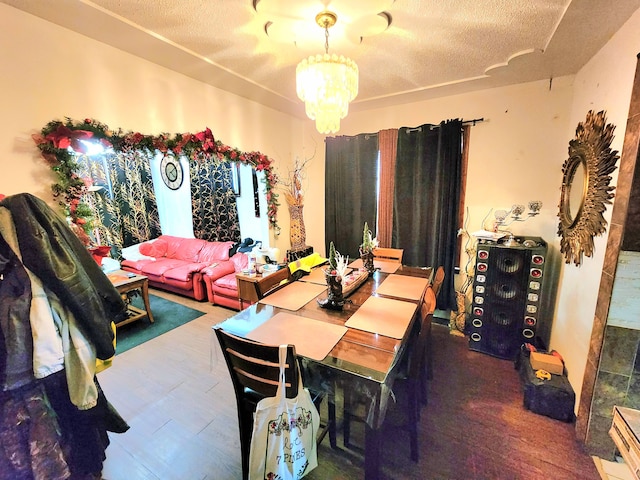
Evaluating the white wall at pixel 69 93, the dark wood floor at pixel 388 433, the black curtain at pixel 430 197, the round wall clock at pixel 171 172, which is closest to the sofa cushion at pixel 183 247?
the round wall clock at pixel 171 172

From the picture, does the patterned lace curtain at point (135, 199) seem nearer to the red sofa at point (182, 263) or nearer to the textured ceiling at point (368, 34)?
the red sofa at point (182, 263)

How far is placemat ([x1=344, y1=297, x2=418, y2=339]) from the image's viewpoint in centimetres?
147

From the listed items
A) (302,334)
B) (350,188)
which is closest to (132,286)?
(302,334)

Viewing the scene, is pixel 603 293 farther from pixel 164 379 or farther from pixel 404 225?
pixel 164 379

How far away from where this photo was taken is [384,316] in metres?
1.62

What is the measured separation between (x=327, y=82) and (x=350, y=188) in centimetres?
215

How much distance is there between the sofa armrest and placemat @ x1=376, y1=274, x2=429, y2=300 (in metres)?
2.43

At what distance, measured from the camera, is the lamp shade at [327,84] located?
157 centimetres

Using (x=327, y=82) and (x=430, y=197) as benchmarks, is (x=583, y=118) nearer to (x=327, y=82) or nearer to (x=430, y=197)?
(x=430, y=197)

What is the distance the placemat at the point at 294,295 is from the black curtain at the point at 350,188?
69.3 inches

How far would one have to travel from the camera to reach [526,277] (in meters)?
2.45

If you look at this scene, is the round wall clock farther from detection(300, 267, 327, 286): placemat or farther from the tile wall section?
the tile wall section

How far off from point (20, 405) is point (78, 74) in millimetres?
2160

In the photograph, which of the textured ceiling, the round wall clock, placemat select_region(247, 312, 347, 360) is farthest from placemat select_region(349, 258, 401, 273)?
the round wall clock
